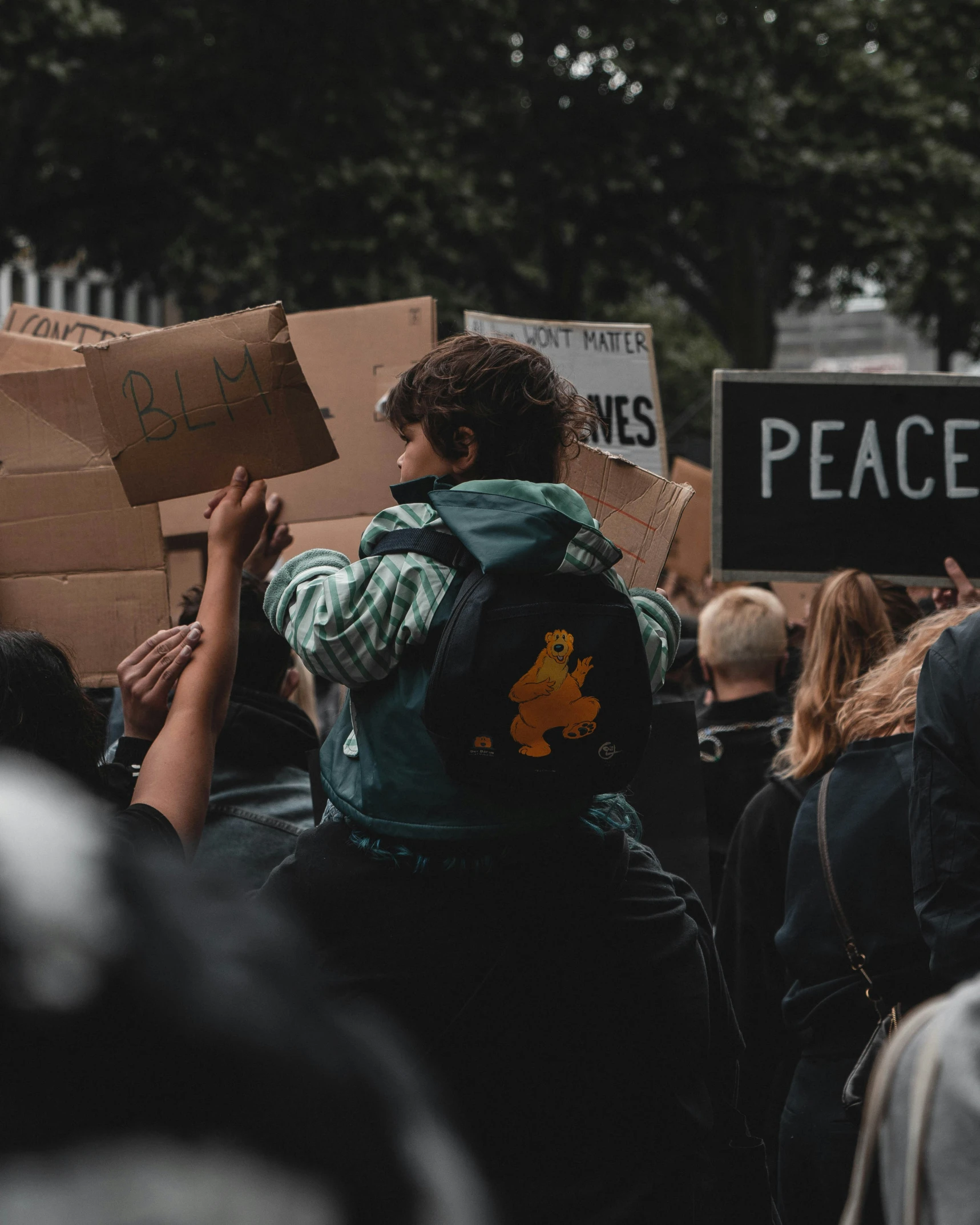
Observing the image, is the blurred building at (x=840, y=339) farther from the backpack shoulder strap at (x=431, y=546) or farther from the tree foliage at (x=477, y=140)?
the backpack shoulder strap at (x=431, y=546)

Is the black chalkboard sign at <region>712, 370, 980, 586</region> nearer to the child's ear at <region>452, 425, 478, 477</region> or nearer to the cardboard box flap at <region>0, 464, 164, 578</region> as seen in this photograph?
the cardboard box flap at <region>0, 464, 164, 578</region>

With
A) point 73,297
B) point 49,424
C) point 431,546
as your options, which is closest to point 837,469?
point 49,424

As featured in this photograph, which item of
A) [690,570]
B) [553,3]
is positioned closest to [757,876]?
[690,570]

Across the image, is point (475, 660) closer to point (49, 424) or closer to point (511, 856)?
point (511, 856)

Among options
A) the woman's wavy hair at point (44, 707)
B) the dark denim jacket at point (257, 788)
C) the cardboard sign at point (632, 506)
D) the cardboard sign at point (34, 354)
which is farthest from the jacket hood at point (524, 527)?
the cardboard sign at point (34, 354)

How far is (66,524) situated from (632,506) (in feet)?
3.38

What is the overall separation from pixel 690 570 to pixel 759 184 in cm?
930

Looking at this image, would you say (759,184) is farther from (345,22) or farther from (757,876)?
(757,876)

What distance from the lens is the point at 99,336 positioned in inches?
150

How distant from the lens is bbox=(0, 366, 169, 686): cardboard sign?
256cm

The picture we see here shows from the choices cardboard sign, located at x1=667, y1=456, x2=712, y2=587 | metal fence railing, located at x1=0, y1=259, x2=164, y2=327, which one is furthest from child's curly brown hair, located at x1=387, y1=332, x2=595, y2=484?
metal fence railing, located at x1=0, y1=259, x2=164, y2=327

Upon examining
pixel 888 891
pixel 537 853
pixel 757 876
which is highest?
pixel 537 853

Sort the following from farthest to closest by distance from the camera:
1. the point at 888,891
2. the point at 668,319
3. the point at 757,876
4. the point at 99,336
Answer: the point at 668,319
the point at 99,336
the point at 757,876
the point at 888,891

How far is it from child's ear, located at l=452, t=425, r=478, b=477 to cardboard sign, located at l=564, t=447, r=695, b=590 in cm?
63
